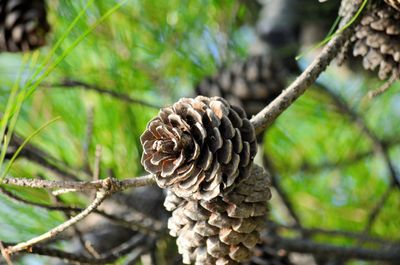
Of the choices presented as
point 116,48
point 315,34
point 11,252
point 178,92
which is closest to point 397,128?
point 315,34

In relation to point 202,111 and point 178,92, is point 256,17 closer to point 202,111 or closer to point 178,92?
point 178,92

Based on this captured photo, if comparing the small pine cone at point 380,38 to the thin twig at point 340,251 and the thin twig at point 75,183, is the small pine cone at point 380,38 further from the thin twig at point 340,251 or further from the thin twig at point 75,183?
the thin twig at point 340,251

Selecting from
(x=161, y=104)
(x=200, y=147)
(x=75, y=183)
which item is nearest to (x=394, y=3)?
(x=200, y=147)

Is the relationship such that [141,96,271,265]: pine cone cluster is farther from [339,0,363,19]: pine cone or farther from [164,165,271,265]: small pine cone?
[339,0,363,19]: pine cone

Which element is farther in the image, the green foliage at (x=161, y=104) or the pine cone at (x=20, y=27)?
the green foliage at (x=161, y=104)

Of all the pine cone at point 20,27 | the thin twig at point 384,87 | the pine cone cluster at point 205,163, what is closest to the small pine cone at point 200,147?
the pine cone cluster at point 205,163

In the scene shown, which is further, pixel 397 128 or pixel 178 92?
pixel 397 128

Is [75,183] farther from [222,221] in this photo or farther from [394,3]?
[394,3]
